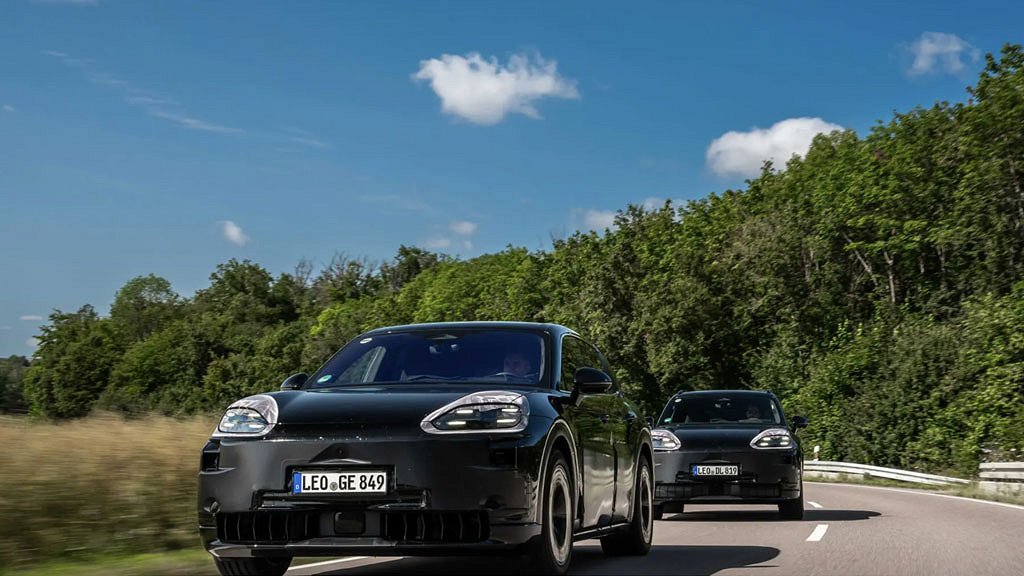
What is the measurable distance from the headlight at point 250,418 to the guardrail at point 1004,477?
18.3m

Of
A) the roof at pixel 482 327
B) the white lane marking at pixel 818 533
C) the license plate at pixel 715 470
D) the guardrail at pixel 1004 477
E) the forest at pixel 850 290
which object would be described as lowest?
the white lane marking at pixel 818 533

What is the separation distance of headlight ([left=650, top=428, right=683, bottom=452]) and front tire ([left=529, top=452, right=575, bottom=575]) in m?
6.97

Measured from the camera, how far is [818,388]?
4712cm

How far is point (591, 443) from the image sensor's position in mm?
8352

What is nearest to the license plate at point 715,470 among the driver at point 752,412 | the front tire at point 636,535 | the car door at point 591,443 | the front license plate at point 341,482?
the driver at point 752,412

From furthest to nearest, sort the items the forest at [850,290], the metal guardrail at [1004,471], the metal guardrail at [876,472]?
the forest at [850,290] → the metal guardrail at [876,472] → the metal guardrail at [1004,471]

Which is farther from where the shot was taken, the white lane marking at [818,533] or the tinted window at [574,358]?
the white lane marking at [818,533]

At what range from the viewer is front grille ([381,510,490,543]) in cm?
673

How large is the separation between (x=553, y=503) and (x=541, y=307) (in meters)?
70.0

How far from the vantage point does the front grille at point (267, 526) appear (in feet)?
22.2

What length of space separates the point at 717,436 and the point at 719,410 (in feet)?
4.61

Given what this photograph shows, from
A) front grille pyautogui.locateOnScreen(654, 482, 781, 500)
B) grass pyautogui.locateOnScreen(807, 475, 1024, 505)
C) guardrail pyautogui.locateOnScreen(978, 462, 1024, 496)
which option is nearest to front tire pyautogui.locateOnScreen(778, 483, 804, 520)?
front grille pyautogui.locateOnScreen(654, 482, 781, 500)

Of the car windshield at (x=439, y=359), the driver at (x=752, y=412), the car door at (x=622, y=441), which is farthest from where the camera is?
the driver at (x=752, y=412)

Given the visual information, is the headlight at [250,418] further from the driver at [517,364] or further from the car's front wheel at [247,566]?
the driver at [517,364]
